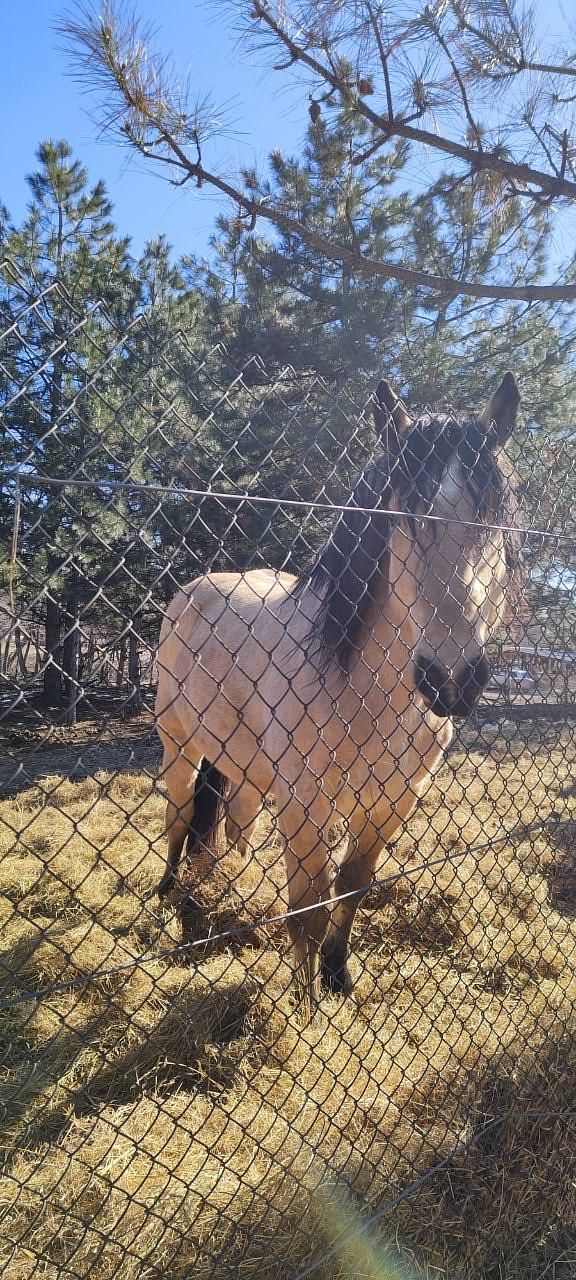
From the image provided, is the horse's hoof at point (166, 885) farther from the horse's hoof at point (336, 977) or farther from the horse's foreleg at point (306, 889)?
the horse's foreleg at point (306, 889)

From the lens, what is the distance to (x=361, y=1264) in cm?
161

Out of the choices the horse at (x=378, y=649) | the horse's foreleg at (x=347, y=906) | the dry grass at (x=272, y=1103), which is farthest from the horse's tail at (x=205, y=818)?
the horse's foreleg at (x=347, y=906)

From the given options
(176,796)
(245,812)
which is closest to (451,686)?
(245,812)

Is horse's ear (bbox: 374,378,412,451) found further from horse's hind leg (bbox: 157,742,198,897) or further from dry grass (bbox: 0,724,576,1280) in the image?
horse's hind leg (bbox: 157,742,198,897)

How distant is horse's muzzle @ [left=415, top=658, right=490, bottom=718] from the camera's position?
190 centimetres

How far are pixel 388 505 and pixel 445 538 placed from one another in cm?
27

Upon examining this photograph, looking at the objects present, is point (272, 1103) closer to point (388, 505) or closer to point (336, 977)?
point (336, 977)

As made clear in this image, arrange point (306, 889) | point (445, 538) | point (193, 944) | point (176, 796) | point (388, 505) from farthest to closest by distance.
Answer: point (176, 796) < point (306, 889) < point (388, 505) < point (445, 538) < point (193, 944)

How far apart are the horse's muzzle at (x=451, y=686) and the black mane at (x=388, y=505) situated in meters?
0.31

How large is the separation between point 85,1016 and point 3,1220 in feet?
3.02

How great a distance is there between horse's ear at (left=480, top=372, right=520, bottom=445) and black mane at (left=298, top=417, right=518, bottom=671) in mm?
86

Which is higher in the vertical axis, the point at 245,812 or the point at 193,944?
the point at 193,944

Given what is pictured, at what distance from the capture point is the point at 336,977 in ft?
8.94

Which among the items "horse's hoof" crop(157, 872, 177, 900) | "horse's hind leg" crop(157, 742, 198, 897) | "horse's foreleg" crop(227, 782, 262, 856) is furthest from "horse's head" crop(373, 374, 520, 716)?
"horse's hoof" crop(157, 872, 177, 900)
